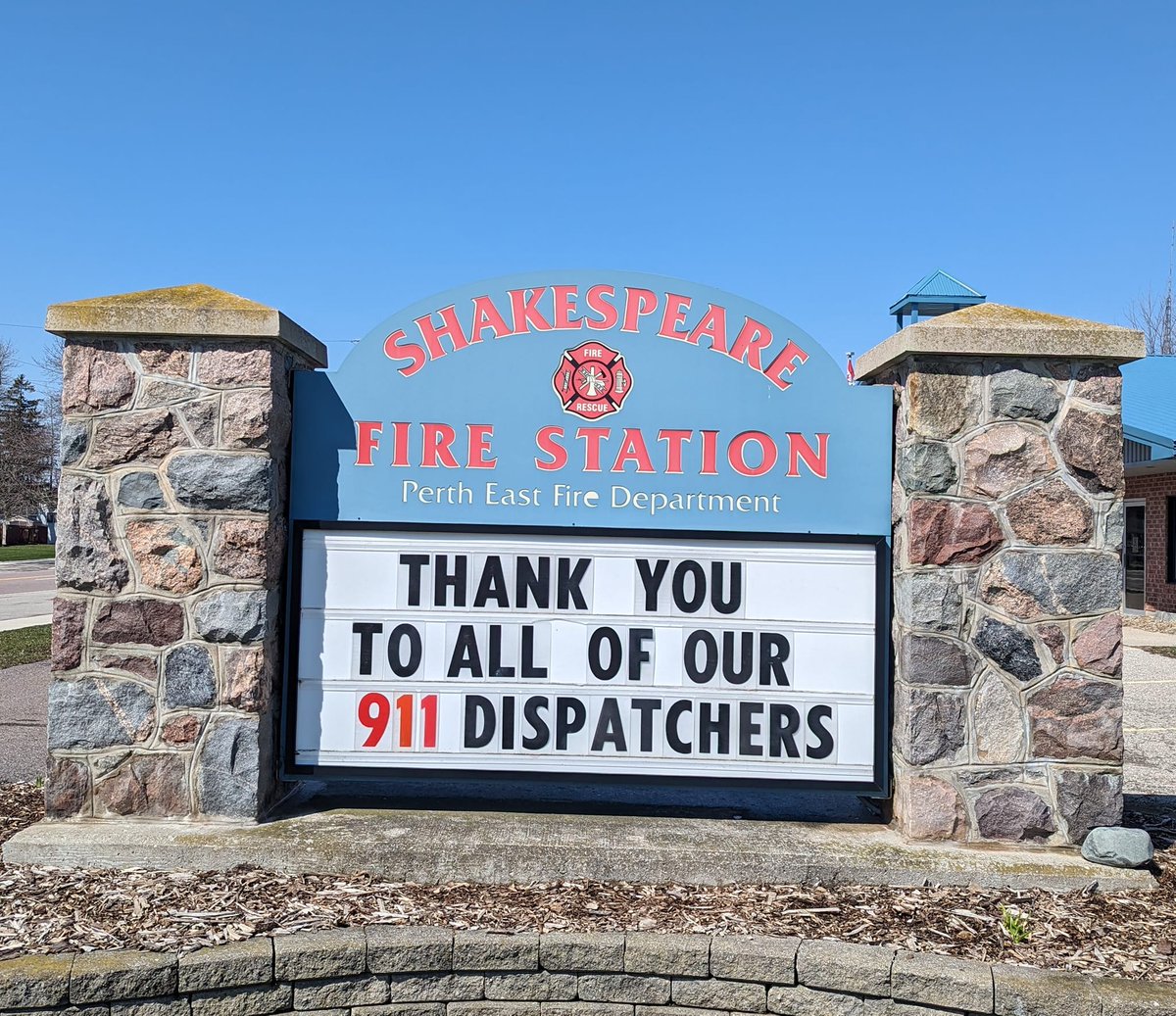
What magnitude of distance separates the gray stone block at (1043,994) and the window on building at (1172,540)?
17972 millimetres

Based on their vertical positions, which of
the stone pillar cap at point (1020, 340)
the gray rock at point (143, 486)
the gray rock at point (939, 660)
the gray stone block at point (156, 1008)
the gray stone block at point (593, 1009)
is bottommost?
the gray stone block at point (593, 1009)

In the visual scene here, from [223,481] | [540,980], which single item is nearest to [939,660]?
[540,980]

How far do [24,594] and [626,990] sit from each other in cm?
2500

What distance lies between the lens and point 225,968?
136 inches

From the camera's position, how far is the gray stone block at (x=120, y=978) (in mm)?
3354

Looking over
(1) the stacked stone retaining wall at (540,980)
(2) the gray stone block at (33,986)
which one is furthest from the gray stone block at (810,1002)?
(2) the gray stone block at (33,986)

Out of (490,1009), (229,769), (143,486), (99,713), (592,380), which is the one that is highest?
(592,380)

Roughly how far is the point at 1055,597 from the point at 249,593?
13.0ft

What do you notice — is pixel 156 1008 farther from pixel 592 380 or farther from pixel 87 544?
pixel 592 380

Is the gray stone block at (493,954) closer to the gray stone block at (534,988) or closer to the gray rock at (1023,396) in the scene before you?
the gray stone block at (534,988)

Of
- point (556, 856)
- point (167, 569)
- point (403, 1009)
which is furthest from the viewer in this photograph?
point (167, 569)

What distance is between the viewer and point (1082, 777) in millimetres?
4516

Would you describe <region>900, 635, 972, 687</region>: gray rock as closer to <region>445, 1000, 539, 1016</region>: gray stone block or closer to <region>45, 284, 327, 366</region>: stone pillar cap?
<region>445, 1000, 539, 1016</region>: gray stone block

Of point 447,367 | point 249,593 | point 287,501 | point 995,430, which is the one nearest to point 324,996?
point 249,593
